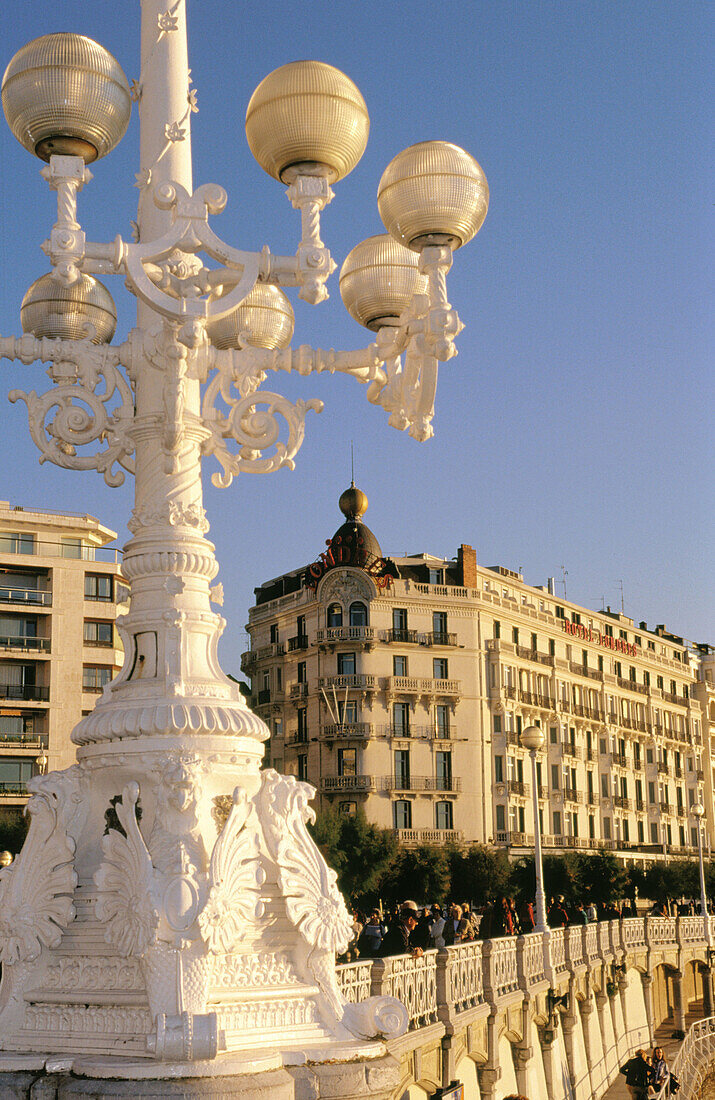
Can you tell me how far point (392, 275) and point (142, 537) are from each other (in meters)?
2.14

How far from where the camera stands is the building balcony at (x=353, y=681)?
5975 cm

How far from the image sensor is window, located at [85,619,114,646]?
54.8 metres

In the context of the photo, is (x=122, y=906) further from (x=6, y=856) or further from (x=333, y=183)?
(x=6, y=856)

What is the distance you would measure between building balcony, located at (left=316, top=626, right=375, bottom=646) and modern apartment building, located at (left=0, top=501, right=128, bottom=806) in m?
10.1

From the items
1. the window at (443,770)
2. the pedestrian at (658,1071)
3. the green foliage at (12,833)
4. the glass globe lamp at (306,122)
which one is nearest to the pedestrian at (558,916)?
the pedestrian at (658,1071)

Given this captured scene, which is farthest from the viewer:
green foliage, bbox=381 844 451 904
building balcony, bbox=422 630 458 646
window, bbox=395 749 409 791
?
building balcony, bbox=422 630 458 646

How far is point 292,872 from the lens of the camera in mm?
5738

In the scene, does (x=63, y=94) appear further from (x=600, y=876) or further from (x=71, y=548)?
(x=600, y=876)

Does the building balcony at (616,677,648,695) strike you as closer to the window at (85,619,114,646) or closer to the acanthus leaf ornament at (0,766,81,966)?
the window at (85,619,114,646)

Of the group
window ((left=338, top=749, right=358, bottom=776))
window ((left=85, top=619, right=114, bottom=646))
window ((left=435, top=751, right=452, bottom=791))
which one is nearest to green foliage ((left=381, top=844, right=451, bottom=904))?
window ((left=338, top=749, right=358, bottom=776))

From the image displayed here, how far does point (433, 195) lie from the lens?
5977 mm

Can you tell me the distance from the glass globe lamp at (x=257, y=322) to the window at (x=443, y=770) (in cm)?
5393

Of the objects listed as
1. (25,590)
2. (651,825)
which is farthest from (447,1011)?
(651,825)

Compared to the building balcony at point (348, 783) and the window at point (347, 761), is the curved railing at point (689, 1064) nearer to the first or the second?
the building balcony at point (348, 783)
